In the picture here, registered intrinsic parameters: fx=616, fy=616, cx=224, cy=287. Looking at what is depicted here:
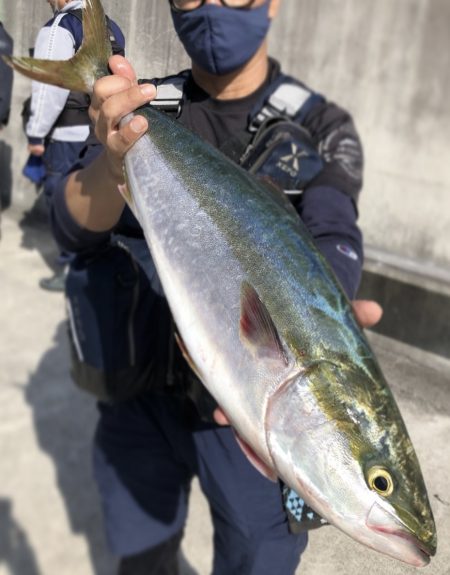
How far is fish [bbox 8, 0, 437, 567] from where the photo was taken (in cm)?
94

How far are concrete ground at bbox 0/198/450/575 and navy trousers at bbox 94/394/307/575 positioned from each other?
19 centimetres

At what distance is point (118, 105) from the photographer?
943mm

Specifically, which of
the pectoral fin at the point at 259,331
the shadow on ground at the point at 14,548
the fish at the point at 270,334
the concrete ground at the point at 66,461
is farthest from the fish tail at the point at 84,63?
the shadow on ground at the point at 14,548

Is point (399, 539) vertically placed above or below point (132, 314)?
above

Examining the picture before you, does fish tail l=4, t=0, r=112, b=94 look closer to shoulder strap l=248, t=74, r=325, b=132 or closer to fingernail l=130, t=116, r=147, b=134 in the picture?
fingernail l=130, t=116, r=147, b=134

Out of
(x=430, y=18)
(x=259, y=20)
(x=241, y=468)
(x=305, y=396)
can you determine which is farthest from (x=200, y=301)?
(x=430, y=18)

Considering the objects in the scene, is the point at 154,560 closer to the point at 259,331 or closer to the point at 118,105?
the point at 259,331

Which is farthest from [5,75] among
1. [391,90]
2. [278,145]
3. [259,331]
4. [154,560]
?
[391,90]

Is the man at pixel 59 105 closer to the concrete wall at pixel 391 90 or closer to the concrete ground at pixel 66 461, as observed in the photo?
the concrete ground at pixel 66 461

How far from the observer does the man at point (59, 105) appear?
2.94 ft

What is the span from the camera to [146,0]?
93cm

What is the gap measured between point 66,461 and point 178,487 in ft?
4.15

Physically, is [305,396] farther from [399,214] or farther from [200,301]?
[399,214]

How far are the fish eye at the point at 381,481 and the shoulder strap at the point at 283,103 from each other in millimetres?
788
